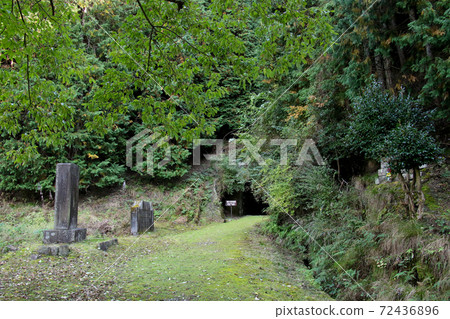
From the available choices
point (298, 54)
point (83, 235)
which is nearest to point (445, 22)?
point (298, 54)

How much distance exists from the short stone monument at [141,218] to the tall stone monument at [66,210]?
10.1ft

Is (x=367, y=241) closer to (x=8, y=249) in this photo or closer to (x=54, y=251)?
(x=54, y=251)

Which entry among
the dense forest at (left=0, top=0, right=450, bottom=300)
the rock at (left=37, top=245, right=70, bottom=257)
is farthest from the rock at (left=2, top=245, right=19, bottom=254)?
the dense forest at (left=0, top=0, right=450, bottom=300)

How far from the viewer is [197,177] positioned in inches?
741

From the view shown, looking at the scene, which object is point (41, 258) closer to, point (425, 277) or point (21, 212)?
point (425, 277)

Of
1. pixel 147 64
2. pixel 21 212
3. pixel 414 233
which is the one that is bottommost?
pixel 21 212

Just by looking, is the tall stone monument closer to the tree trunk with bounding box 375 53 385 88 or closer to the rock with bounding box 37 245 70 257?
the rock with bounding box 37 245 70 257

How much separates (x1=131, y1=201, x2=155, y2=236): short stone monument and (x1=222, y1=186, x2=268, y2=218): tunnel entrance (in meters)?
6.18

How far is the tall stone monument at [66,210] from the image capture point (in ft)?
27.3

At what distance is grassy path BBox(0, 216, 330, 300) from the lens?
4.34m

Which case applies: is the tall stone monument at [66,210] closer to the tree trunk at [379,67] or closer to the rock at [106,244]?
the rock at [106,244]

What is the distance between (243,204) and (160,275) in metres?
15.4

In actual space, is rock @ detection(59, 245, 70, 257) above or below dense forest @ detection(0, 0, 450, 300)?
below

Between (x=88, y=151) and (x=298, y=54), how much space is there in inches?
575
